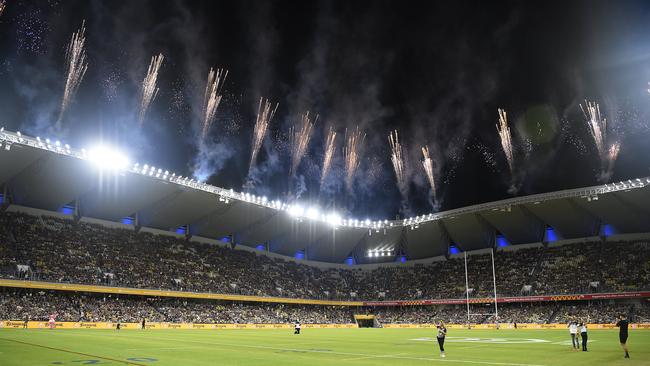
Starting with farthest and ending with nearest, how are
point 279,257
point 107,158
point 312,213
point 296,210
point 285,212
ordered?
1. point 279,257
2. point 312,213
3. point 285,212
4. point 296,210
5. point 107,158

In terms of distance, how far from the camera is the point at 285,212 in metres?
68.4

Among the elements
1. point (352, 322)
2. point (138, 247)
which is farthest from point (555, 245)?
point (138, 247)

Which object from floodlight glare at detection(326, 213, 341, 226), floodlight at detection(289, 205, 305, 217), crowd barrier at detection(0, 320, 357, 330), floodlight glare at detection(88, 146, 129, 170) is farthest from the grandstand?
floodlight glare at detection(88, 146, 129, 170)

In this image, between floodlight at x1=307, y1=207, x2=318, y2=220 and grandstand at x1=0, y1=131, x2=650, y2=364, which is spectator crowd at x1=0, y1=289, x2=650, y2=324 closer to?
grandstand at x1=0, y1=131, x2=650, y2=364

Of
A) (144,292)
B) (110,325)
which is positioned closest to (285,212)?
(144,292)

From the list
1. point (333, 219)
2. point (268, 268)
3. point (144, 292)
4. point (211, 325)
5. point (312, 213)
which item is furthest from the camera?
point (268, 268)

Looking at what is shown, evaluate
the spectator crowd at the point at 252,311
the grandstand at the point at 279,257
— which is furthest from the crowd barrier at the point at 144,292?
the spectator crowd at the point at 252,311

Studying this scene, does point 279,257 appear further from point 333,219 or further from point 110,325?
point 110,325

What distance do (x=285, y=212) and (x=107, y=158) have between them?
88.5ft

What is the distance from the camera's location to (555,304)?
63281 mm

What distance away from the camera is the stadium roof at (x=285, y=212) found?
160 ft

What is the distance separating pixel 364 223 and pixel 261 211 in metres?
17.7

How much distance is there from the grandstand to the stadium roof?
0.22 meters

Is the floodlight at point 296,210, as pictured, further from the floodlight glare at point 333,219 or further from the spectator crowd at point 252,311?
the spectator crowd at point 252,311
